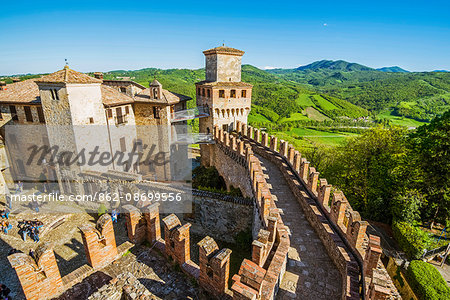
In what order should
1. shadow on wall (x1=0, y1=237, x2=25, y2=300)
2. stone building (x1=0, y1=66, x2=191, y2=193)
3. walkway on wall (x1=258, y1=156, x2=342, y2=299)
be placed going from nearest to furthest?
walkway on wall (x1=258, y1=156, x2=342, y2=299), shadow on wall (x1=0, y1=237, x2=25, y2=300), stone building (x1=0, y1=66, x2=191, y2=193)

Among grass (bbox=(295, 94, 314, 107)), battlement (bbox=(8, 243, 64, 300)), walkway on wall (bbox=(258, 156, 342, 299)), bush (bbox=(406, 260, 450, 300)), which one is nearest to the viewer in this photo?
battlement (bbox=(8, 243, 64, 300))

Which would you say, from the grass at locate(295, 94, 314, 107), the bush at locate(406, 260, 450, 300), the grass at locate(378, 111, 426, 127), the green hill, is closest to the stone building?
the bush at locate(406, 260, 450, 300)

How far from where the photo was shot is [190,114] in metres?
22.4

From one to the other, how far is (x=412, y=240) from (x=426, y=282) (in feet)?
9.79

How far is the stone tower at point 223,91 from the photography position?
71.3 feet

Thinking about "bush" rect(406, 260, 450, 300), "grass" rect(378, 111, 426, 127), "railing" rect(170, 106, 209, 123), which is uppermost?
"railing" rect(170, 106, 209, 123)

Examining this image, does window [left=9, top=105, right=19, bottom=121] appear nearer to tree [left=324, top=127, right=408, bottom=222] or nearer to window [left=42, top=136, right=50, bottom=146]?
window [left=42, top=136, right=50, bottom=146]

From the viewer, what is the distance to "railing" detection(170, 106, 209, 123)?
22156 mm

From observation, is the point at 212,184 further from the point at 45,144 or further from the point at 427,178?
the point at 427,178

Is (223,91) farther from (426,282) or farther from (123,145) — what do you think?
(426,282)

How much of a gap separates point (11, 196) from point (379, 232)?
2797 centimetres

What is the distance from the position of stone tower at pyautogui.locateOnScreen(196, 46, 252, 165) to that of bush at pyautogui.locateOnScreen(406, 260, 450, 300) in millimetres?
16827

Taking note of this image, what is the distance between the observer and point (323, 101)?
97.4 meters

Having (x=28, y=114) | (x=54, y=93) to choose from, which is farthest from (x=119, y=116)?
(x=28, y=114)
